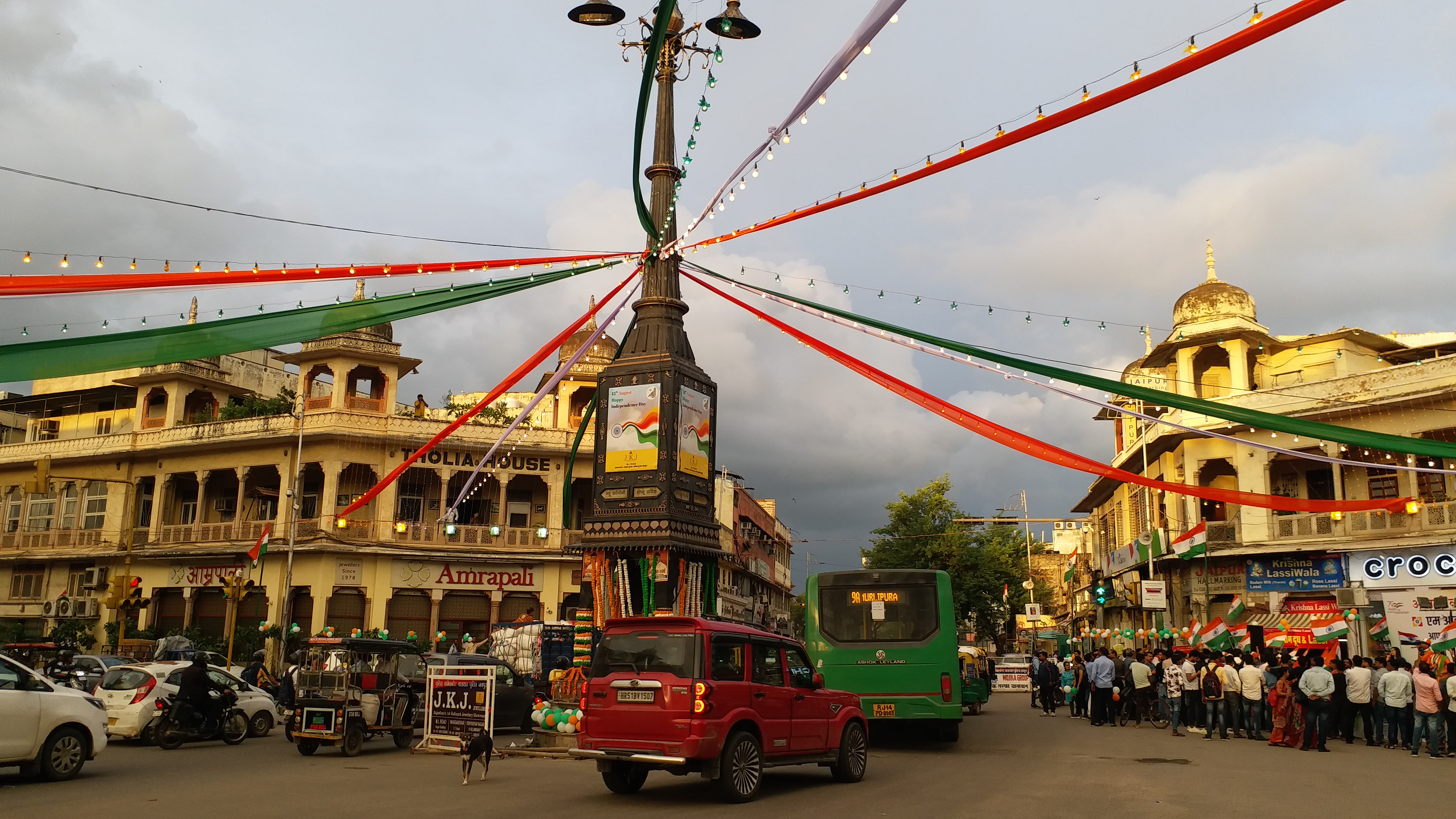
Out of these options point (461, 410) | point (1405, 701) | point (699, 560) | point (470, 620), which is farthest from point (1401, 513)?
point (461, 410)

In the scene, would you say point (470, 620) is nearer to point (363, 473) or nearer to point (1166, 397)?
point (363, 473)

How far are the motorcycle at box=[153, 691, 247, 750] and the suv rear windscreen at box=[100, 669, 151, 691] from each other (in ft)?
1.30

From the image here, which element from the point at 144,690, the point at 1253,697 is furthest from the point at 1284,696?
the point at 144,690

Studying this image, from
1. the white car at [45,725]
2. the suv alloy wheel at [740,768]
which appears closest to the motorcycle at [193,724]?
the white car at [45,725]

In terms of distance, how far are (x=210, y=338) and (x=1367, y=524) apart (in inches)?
1232

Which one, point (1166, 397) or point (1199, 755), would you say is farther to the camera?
point (1199, 755)

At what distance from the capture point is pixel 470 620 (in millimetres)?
38469

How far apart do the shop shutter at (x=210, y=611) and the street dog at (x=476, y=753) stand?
31.2 metres

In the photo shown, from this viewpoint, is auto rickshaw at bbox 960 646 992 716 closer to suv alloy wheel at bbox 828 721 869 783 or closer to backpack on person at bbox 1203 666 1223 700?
backpack on person at bbox 1203 666 1223 700

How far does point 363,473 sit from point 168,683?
2223 centimetres

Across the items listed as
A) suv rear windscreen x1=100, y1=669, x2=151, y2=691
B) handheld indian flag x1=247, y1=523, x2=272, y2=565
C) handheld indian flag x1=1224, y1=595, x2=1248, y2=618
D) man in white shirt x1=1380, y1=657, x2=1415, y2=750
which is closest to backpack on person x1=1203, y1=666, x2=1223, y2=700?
man in white shirt x1=1380, y1=657, x2=1415, y2=750

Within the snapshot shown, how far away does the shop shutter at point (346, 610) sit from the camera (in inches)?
1474

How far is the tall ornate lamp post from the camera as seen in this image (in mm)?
17469

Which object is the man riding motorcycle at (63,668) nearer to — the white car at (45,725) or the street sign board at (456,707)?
the white car at (45,725)
